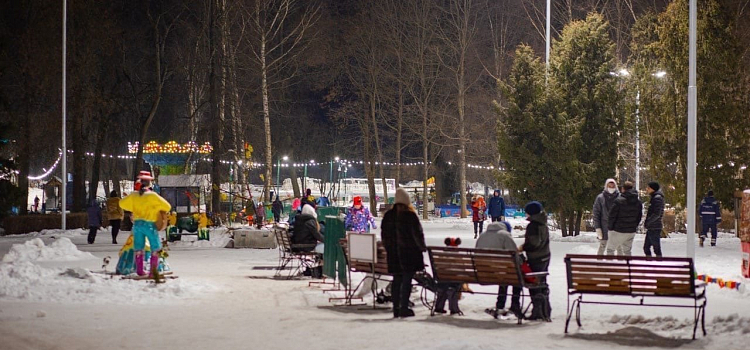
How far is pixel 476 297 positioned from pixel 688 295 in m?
→ 4.10

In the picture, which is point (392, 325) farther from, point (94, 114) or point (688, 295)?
point (94, 114)

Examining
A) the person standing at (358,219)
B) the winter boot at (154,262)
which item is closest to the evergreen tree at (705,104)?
the person standing at (358,219)

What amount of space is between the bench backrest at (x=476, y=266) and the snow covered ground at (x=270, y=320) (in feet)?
1.67

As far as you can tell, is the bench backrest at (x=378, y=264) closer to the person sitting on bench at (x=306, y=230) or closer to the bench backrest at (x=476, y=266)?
the bench backrest at (x=476, y=266)

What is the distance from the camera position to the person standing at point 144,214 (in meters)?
15.6

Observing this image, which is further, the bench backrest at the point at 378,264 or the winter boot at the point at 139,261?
the winter boot at the point at 139,261

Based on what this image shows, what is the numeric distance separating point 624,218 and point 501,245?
587 centimetres

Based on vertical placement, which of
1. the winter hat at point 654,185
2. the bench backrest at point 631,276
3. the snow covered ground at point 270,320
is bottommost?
the snow covered ground at point 270,320

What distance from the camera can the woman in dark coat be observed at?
1175cm

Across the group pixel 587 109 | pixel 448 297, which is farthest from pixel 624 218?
pixel 587 109

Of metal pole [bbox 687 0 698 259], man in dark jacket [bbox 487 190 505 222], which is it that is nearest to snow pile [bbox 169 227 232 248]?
man in dark jacket [bbox 487 190 505 222]

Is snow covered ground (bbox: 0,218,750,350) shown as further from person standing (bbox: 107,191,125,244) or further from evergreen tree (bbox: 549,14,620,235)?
evergreen tree (bbox: 549,14,620,235)

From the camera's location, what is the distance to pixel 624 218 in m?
17.2

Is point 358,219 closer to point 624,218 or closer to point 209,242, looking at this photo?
point 624,218
